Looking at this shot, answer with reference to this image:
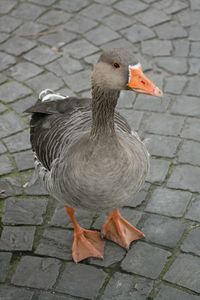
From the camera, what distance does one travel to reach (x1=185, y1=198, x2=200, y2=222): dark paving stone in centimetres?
468

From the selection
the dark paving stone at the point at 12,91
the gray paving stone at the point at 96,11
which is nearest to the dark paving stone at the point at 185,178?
the dark paving stone at the point at 12,91

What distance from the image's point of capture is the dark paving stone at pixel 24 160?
5.28 meters

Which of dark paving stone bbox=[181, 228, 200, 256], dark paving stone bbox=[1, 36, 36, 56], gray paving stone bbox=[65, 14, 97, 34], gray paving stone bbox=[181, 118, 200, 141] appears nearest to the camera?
dark paving stone bbox=[181, 228, 200, 256]

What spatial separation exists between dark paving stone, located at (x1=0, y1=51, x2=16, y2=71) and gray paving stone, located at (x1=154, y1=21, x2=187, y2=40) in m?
1.96

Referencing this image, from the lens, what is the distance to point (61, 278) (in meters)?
4.26

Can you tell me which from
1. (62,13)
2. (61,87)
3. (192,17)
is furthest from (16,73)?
(192,17)

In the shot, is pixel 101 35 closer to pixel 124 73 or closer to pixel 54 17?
pixel 54 17

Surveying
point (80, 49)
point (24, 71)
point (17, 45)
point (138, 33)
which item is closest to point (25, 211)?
point (24, 71)

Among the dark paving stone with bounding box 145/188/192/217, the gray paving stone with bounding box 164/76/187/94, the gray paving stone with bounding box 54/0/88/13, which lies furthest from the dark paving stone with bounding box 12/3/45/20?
the dark paving stone with bounding box 145/188/192/217

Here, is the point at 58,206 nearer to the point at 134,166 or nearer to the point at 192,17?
the point at 134,166

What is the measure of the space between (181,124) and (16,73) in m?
2.19

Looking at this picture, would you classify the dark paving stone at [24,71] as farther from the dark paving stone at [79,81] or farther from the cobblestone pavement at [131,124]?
the dark paving stone at [79,81]

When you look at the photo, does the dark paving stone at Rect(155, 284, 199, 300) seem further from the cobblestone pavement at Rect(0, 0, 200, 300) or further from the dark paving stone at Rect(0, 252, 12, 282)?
the dark paving stone at Rect(0, 252, 12, 282)

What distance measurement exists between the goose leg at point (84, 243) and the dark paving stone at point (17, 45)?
2.97 meters
